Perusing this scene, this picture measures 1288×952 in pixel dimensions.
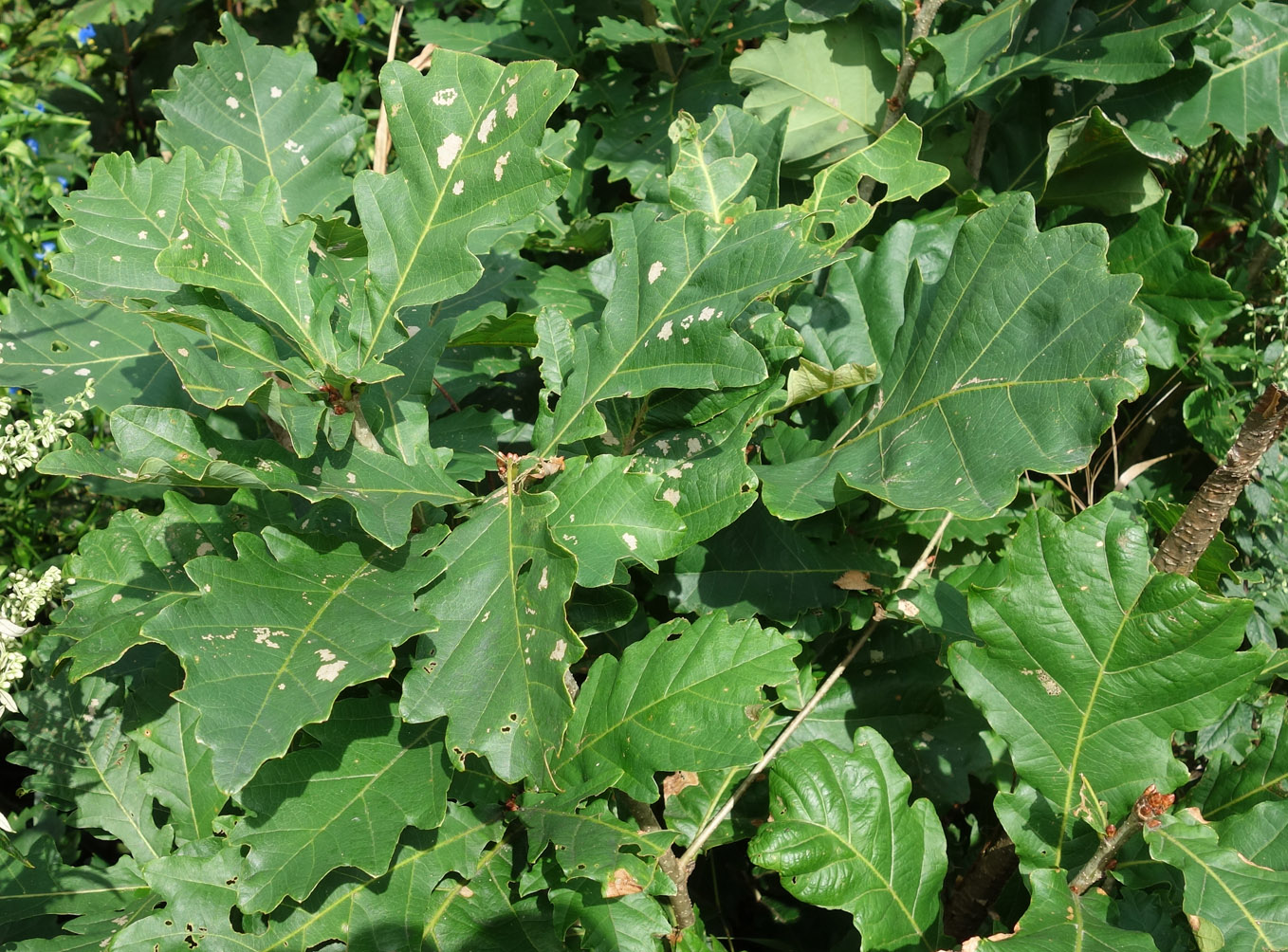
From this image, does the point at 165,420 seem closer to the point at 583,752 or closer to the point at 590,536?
the point at 590,536

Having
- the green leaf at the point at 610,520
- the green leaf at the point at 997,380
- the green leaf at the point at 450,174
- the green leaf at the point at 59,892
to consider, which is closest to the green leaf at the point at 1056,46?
the green leaf at the point at 997,380

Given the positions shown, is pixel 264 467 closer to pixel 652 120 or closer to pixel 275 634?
pixel 275 634

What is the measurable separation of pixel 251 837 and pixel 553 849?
0.42 m

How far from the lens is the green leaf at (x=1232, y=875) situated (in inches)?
48.1

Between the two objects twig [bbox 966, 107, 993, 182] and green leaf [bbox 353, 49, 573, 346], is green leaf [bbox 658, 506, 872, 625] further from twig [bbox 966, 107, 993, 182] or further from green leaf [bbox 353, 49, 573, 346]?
twig [bbox 966, 107, 993, 182]

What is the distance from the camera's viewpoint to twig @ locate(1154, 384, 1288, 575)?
1.40 metres

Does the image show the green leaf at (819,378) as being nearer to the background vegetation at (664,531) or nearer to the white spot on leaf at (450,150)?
the background vegetation at (664,531)

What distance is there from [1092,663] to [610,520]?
0.69m

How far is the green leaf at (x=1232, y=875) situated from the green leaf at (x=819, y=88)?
4.26 feet

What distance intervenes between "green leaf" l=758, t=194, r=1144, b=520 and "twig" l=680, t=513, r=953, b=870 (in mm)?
320

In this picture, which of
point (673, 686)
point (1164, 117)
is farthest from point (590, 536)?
point (1164, 117)

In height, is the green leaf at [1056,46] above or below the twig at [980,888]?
above

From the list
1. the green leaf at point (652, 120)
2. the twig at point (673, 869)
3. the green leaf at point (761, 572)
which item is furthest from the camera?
the green leaf at point (652, 120)

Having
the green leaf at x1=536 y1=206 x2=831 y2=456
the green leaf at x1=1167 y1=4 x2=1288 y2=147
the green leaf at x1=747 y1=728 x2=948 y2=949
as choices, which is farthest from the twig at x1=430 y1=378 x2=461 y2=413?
the green leaf at x1=1167 y1=4 x2=1288 y2=147
